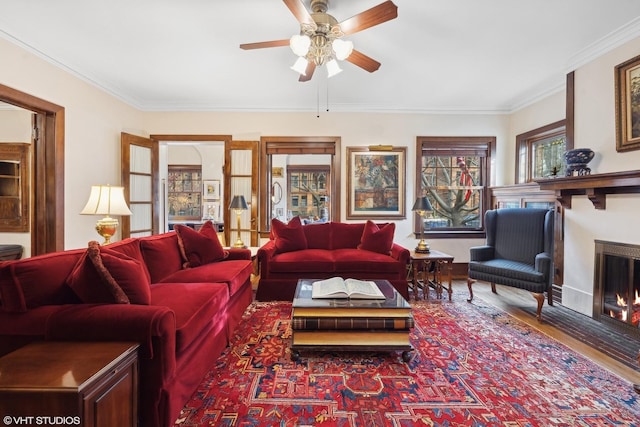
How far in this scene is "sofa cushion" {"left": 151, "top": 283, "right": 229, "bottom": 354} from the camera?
66.8 inches

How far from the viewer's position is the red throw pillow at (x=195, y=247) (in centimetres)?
305

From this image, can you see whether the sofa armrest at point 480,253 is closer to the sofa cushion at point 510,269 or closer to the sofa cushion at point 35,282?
the sofa cushion at point 510,269

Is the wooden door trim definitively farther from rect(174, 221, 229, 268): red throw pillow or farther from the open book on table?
the open book on table

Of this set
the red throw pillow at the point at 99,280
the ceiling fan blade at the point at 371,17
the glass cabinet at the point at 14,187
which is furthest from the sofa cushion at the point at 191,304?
the glass cabinet at the point at 14,187

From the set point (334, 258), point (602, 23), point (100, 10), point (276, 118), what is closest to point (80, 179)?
point (100, 10)

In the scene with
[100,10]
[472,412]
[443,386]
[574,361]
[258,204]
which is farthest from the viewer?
[258,204]

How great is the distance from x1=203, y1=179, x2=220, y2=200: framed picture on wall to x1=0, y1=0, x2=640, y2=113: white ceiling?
3728 millimetres

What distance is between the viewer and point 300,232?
4109 millimetres

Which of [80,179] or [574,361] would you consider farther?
[80,179]

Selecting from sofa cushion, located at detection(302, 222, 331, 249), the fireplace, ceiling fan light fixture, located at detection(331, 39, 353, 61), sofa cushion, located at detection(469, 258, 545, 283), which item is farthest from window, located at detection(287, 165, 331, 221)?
the fireplace

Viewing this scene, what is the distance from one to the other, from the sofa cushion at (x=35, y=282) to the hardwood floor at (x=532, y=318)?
3.64 metres

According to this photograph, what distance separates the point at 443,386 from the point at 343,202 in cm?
333

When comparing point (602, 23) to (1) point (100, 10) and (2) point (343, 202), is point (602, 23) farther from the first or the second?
(1) point (100, 10)

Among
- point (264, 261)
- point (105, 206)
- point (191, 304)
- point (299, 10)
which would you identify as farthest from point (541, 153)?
point (105, 206)
